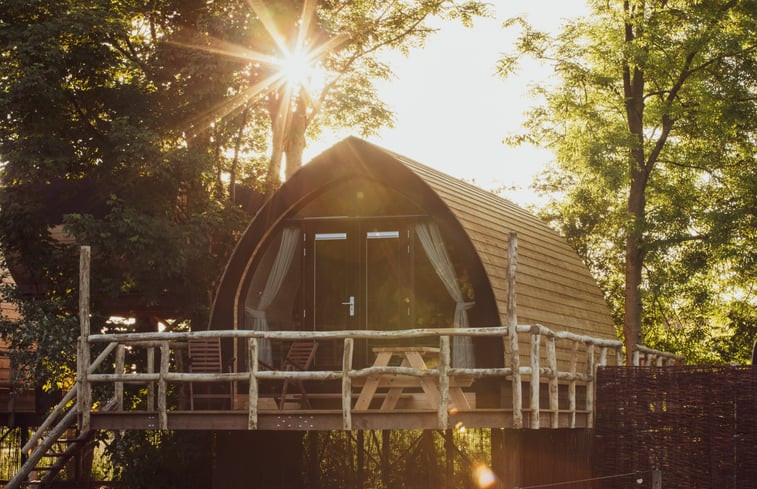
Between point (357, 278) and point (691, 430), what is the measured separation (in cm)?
489

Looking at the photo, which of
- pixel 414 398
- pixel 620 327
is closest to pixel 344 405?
pixel 414 398

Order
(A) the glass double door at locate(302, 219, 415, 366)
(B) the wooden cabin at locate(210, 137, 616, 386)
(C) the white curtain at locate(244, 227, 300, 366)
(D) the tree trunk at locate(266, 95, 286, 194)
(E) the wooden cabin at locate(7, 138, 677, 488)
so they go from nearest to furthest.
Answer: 1. (E) the wooden cabin at locate(7, 138, 677, 488)
2. (B) the wooden cabin at locate(210, 137, 616, 386)
3. (A) the glass double door at locate(302, 219, 415, 366)
4. (C) the white curtain at locate(244, 227, 300, 366)
5. (D) the tree trunk at locate(266, 95, 286, 194)

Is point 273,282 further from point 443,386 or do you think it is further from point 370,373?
point 443,386

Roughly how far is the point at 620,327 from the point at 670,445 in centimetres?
1600

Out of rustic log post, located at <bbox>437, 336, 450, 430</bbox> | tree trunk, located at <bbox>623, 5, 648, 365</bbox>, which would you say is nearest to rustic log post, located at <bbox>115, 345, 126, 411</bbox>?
rustic log post, located at <bbox>437, 336, 450, 430</bbox>

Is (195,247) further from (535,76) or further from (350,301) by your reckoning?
Answer: (535,76)

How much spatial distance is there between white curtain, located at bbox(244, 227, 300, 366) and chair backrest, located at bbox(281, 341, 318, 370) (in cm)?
151

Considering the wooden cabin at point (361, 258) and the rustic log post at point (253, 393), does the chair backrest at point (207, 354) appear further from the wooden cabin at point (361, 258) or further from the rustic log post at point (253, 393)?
the rustic log post at point (253, 393)

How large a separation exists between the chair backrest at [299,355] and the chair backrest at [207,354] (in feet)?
2.90

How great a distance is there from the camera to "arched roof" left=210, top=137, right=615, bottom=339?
14.0 metres

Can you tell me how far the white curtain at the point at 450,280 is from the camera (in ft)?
45.9

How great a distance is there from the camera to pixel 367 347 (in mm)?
14773

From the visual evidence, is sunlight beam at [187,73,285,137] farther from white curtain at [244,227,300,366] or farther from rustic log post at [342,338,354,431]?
rustic log post at [342,338,354,431]

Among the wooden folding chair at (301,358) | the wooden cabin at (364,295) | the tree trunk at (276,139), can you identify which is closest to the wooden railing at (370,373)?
the wooden cabin at (364,295)
